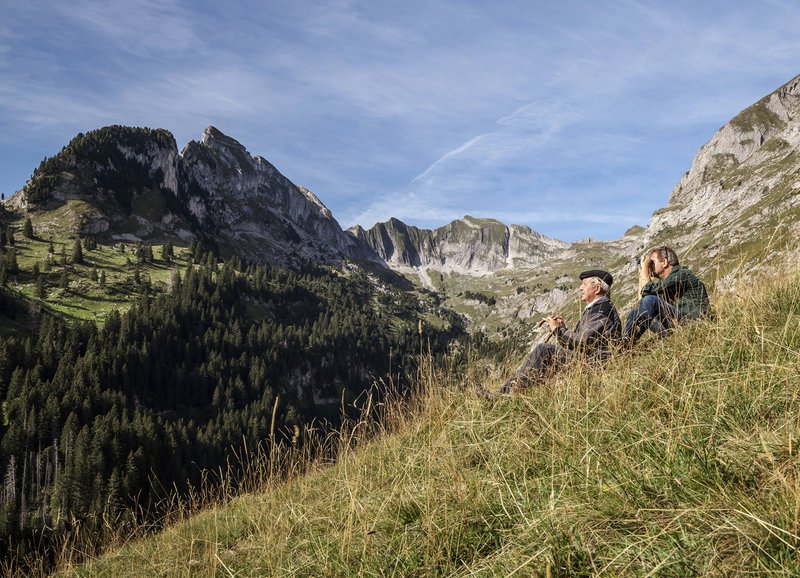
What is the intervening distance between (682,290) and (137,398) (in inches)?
5965

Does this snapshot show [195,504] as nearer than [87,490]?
Yes

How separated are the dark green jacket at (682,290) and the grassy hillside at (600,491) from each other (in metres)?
1.60

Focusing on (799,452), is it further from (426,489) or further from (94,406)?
(94,406)

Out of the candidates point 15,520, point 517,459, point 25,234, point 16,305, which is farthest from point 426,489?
point 25,234

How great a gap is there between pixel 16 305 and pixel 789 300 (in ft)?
568

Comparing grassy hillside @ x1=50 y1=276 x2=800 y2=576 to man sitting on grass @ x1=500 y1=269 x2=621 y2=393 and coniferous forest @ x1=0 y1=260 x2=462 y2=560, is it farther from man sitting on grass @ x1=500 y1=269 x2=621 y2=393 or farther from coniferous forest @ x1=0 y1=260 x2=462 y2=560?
coniferous forest @ x1=0 y1=260 x2=462 y2=560

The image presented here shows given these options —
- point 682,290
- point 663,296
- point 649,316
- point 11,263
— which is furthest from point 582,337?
point 11,263

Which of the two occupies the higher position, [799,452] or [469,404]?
[799,452]

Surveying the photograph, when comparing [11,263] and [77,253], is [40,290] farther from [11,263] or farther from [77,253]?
[77,253]

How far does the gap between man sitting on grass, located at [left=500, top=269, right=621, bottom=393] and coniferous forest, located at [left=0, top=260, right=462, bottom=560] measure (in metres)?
30.1

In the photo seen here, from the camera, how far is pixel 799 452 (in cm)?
253

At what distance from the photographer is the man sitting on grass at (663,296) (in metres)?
6.87

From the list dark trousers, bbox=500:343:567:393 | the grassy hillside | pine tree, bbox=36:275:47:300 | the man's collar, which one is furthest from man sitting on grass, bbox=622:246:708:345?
pine tree, bbox=36:275:47:300

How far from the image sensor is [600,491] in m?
2.88
